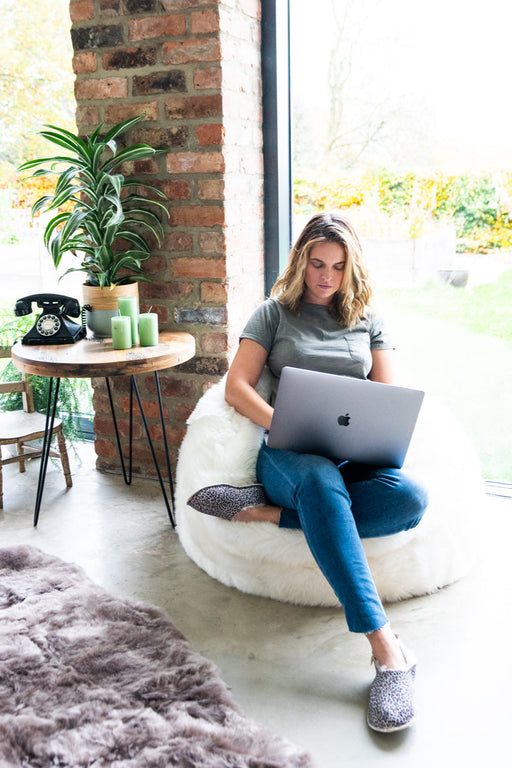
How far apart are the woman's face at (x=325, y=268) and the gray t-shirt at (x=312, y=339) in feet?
0.27

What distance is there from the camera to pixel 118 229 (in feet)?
8.45

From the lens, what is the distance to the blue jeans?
162 centimetres

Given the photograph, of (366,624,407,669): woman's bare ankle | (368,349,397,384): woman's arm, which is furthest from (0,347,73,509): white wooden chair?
(366,624,407,669): woman's bare ankle

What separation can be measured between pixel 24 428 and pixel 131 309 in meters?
0.71

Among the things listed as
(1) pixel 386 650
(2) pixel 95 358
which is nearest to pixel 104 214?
(2) pixel 95 358

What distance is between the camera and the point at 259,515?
6.32 ft

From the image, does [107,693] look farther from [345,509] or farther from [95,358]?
[95,358]

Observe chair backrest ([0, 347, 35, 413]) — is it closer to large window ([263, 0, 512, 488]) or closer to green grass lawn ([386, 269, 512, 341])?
large window ([263, 0, 512, 488])

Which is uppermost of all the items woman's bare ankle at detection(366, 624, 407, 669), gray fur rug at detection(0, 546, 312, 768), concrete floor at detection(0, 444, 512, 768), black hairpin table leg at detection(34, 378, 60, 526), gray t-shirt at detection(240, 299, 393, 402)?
gray t-shirt at detection(240, 299, 393, 402)

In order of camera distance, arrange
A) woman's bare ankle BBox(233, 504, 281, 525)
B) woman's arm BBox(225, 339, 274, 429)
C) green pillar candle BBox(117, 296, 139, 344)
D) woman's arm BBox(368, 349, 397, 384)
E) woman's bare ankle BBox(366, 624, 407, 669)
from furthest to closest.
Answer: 1. green pillar candle BBox(117, 296, 139, 344)
2. woman's arm BBox(368, 349, 397, 384)
3. woman's arm BBox(225, 339, 274, 429)
4. woman's bare ankle BBox(233, 504, 281, 525)
5. woman's bare ankle BBox(366, 624, 407, 669)

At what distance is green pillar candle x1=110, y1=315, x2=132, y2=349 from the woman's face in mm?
595

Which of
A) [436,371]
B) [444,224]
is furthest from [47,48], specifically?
[436,371]

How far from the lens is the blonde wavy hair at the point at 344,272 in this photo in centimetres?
212

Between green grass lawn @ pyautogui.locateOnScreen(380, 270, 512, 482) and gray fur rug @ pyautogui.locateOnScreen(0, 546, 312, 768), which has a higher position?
green grass lawn @ pyautogui.locateOnScreen(380, 270, 512, 482)
